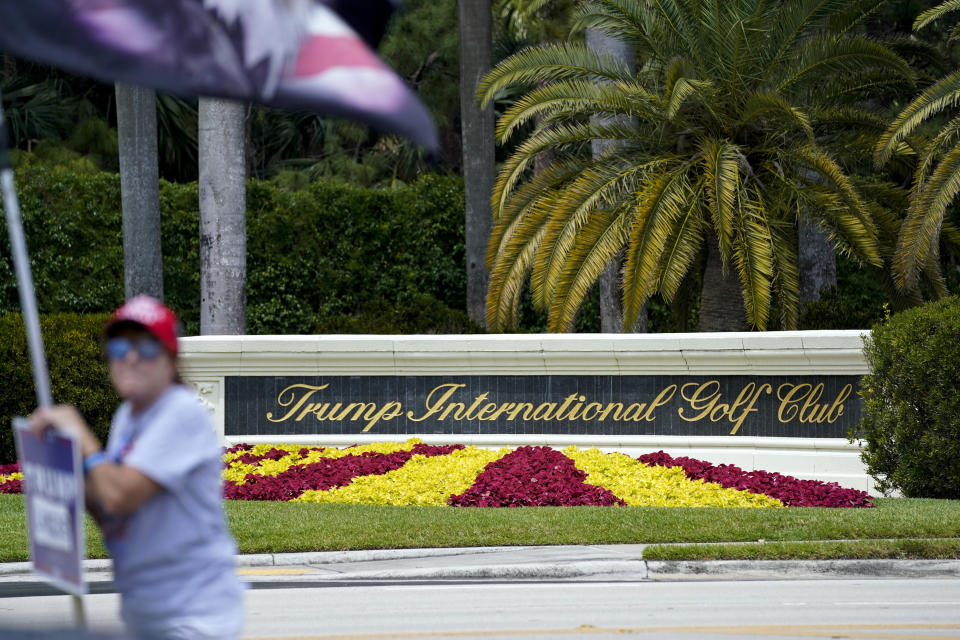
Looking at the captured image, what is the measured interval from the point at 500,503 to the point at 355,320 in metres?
8.38

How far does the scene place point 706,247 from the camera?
19.2 meters

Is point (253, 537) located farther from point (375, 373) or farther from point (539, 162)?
point (539, 162)

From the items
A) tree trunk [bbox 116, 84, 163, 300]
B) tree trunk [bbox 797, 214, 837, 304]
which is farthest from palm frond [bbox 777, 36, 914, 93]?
tree trunk [bbox 116, 84, 163, 300]

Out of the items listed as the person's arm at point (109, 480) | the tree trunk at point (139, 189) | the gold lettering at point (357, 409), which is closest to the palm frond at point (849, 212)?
the gold lettering at point (357, 409)

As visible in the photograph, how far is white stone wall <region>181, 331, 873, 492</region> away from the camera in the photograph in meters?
15.3

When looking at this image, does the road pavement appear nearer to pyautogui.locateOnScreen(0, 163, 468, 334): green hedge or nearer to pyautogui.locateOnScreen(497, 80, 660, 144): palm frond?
pyautogui.locateOnScreen(497, 80, 660, 144): palm frond

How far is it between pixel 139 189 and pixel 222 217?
4.66ft

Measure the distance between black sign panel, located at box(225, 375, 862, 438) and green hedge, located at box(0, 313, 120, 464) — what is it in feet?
7.18

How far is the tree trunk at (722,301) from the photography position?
60.9 ft

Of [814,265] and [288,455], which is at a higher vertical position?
[814,265]

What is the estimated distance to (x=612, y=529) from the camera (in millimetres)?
11461

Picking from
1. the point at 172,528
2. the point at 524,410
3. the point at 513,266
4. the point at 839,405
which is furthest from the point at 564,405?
the point at 172,528

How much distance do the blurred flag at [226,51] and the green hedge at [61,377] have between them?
45.9 ft

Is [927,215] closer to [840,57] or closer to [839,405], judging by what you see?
[840,57]
